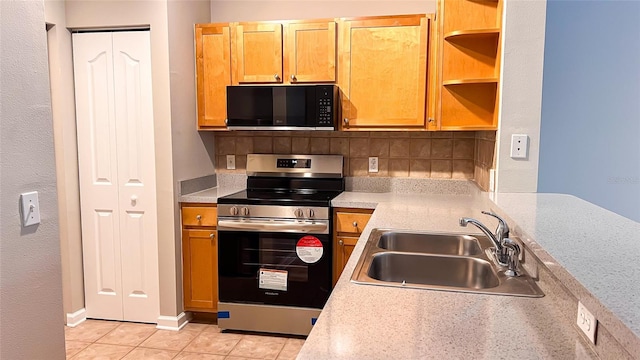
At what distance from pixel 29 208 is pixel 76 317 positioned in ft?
6.74

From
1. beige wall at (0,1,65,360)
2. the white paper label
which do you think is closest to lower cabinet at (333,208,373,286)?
the white paper label

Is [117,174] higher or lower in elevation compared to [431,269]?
higher

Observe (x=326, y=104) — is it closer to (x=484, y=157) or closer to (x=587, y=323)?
(x=484, y=157)

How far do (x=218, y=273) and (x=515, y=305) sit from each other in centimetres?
223

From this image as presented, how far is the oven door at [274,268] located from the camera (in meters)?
2.96

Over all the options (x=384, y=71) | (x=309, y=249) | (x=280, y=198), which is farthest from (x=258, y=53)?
(x=309, y=249)

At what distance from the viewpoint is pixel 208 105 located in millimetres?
3328

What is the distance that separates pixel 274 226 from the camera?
298 centimetres

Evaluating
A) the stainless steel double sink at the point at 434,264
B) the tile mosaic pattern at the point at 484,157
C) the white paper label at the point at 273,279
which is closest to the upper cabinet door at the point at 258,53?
the white paper label at the point at 273,279

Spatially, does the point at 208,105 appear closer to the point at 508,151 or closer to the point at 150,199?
the point at 150,199

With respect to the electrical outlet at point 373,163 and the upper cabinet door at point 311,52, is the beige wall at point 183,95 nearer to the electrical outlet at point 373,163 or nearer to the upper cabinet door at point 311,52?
the upper cabinet door at point 311,52

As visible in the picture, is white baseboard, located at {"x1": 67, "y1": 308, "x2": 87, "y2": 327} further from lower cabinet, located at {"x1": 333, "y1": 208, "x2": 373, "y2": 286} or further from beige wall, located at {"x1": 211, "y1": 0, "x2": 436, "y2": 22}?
beige wall, located at {"x1": 211, "y1": 0, "x2": 436, "y2": 22}

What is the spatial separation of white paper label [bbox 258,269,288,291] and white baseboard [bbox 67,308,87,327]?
135 centimetres

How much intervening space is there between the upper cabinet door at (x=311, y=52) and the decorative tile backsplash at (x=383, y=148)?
0.49 meters
